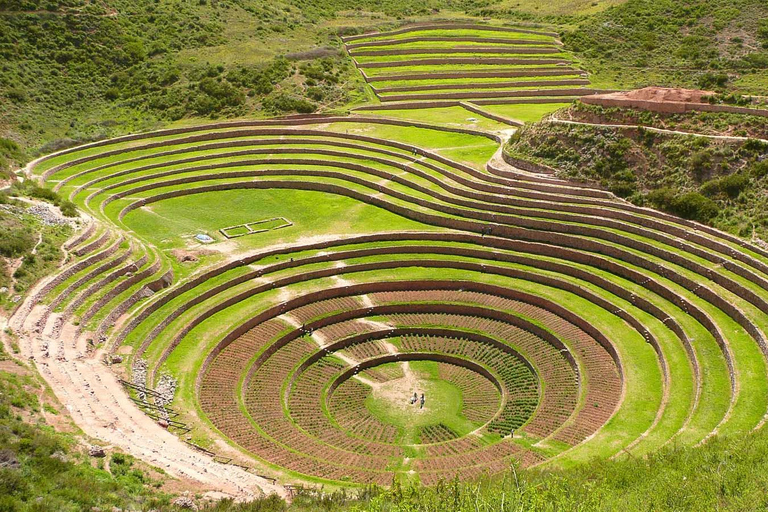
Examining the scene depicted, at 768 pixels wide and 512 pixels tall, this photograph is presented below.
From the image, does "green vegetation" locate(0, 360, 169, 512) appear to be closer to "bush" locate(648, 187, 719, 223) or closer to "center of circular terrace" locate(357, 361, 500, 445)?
"center of circular terrace" locate(357, 361, 500, 445)

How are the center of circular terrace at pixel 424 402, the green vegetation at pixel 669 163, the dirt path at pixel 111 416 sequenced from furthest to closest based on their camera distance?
1. the green vegetation at pixel 669 163
2. the center of circular terrace at pixel 424 402
3. the dirt path at pixel 111 416

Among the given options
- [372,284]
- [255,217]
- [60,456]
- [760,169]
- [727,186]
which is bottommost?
[727,186]

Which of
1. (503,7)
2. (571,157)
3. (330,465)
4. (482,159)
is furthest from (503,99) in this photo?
(330,465)

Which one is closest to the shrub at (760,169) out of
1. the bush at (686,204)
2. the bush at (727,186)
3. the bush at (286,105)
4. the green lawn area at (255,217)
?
the bush at (727,186)

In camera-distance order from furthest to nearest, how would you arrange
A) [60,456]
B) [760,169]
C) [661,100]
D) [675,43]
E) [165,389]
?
[675,43] → [661,100] → [760,169] → [165,389] → [60,456]

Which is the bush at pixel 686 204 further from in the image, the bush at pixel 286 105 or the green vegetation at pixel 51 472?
the bush at pixel 286 105

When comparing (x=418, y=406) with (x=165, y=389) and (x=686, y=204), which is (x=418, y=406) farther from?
(x=686, y=204)

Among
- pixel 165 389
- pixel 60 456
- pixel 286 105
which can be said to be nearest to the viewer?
pixel 60 456

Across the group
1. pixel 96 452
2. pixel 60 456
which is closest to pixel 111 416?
pixel 96 452
